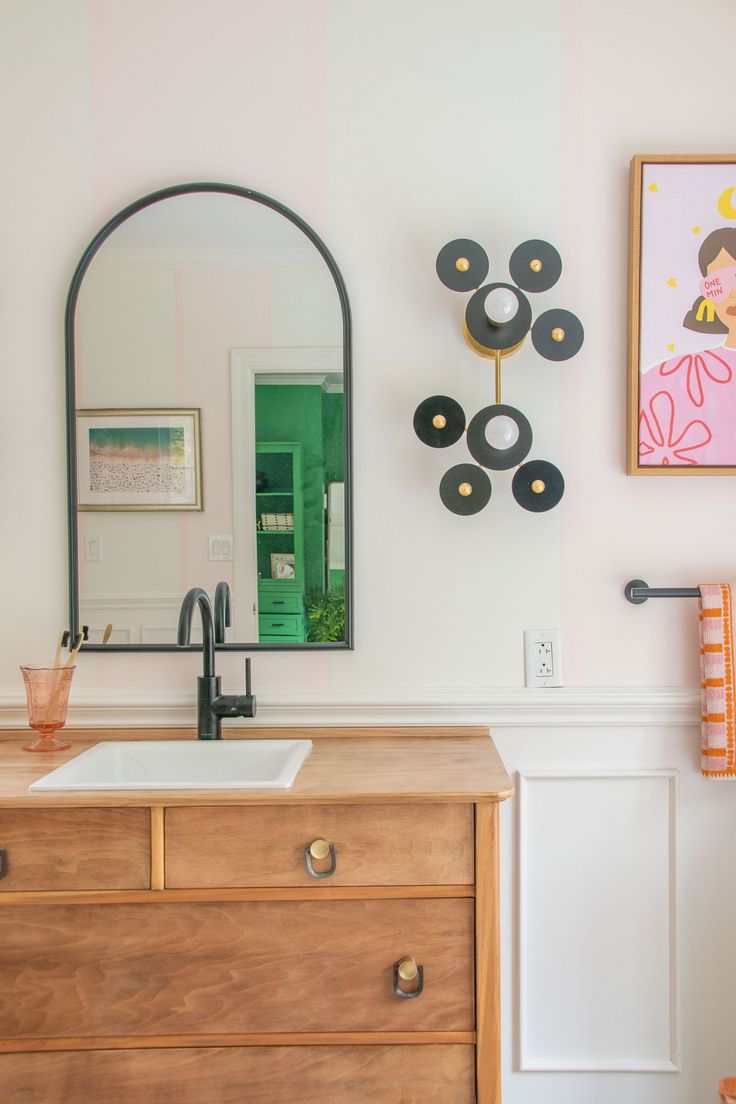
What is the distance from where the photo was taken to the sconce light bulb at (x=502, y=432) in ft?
5.25

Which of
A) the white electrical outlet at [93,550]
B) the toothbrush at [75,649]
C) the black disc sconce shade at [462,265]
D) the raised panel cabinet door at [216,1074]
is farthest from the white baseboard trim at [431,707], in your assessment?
the black disc sconce shade at [462,265]

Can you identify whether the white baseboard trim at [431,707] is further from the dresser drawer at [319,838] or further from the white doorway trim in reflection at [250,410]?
the dresser drawer at [319,838]

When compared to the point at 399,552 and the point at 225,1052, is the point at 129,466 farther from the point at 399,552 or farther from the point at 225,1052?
the point at 225,1052

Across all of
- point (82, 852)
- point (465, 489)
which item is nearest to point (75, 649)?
point (82, 852)

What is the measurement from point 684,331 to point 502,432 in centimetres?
48

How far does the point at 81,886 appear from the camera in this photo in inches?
48.9

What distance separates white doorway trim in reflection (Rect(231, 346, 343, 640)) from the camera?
1.69 metres

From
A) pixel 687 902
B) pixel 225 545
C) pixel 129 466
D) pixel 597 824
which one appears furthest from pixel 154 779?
pixel 687 902

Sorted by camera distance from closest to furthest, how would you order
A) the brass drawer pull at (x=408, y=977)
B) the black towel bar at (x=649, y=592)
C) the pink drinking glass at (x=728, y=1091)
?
the brass drawer pull at (x=408, y=977) < the pink drinking glass at (x=728, y=1091) < the black towel bar at (x=649, y=592)

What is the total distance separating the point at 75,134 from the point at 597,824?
1.89 metres

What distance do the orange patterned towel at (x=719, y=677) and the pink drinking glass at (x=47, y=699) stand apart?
1302mm

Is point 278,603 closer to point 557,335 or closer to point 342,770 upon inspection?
point 342,770

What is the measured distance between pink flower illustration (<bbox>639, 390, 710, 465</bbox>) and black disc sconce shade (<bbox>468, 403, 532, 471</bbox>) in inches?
10.6

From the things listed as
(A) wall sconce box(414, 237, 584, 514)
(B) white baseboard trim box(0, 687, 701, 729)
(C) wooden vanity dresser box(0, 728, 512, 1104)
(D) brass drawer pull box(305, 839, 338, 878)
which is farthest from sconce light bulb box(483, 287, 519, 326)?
(D) brass drawer pull box(305, 839, 338, 878)
